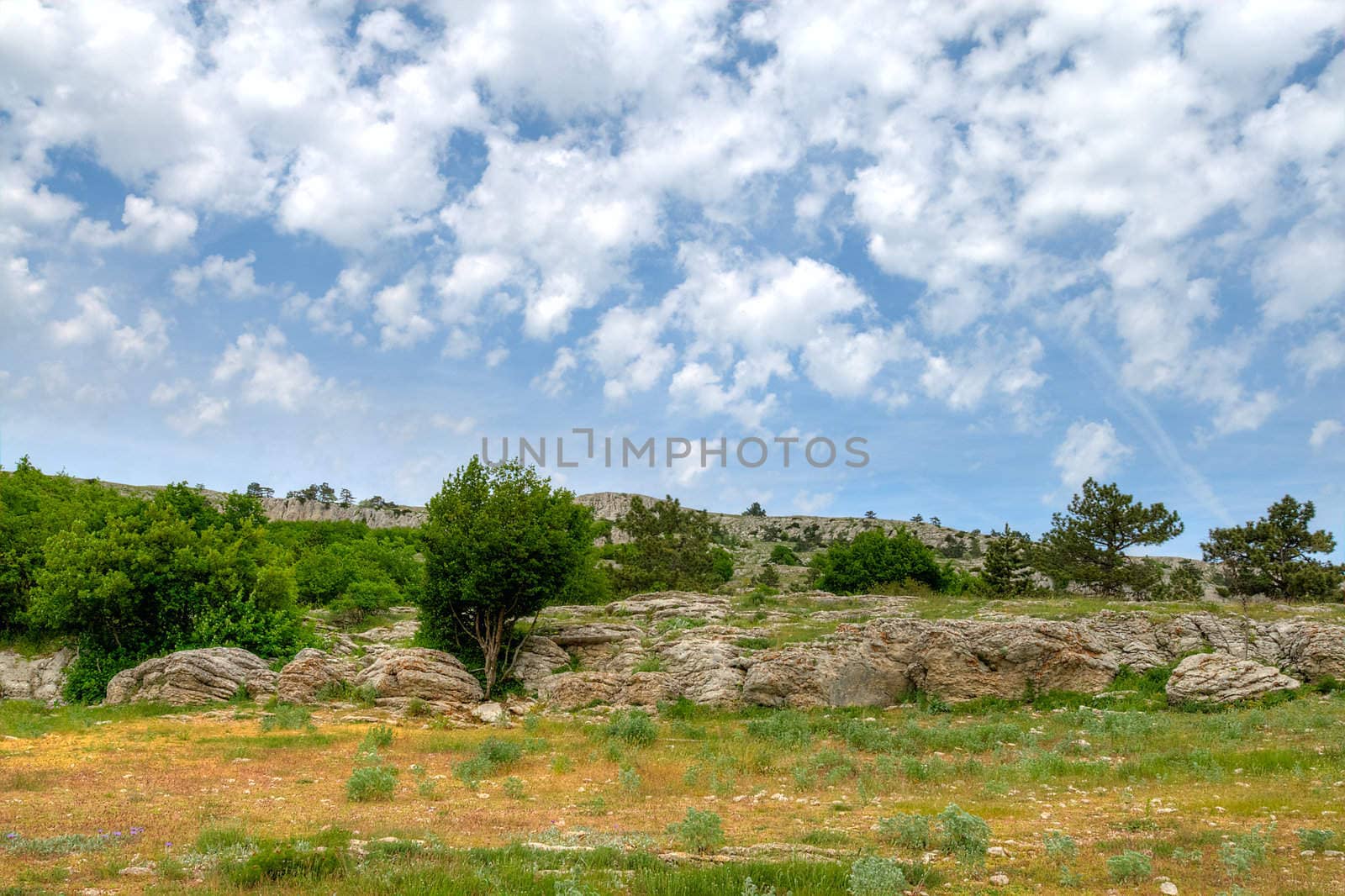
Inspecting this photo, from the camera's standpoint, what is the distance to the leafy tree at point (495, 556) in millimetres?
27344

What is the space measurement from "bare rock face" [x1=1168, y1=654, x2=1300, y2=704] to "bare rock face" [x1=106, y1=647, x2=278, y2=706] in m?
29.2

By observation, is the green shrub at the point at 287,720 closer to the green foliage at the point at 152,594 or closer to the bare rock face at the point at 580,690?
the bare rock face at the point at 580,690

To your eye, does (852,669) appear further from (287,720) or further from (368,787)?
(287,720)

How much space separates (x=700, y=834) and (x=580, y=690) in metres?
16.8

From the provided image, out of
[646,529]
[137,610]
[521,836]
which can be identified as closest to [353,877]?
[521,836]

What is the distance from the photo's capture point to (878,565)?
64.4 metres

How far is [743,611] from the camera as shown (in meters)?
36.9

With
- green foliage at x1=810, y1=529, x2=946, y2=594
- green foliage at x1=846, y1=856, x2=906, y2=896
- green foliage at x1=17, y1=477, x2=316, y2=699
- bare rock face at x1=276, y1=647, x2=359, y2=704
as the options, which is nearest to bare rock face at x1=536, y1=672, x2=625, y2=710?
bare rock face at x1=276, y1=647, x2=359, y2=704

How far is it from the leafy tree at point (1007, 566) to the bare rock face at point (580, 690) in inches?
1757

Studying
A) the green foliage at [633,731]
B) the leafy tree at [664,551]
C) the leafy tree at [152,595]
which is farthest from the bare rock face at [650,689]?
the leafy tree at [664,551]

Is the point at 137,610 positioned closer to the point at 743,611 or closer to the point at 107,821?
the point at 107,821

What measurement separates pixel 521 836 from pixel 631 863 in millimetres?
2469

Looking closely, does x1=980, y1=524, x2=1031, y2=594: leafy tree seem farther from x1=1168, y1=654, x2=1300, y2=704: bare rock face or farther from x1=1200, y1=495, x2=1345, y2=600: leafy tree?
x1=1168, y1=654, x2=1300, y2=704: bare rock face

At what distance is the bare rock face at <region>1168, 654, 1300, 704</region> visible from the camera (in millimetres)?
21609
